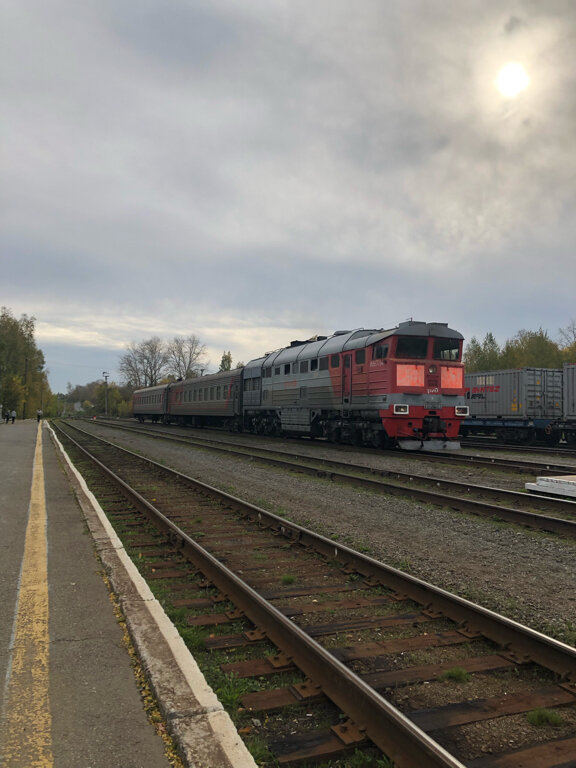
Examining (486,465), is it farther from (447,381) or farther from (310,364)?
(310,364)

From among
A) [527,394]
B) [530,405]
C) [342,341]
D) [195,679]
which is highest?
[342,341]

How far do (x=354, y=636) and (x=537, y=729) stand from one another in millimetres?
1408

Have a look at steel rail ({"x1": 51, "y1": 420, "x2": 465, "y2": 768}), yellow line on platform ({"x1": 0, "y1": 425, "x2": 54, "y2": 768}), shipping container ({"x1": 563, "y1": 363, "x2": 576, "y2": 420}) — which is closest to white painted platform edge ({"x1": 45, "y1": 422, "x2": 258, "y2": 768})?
steel rail ({"x1": 51, "y1": 420, "x2": 465, "y2": 768})

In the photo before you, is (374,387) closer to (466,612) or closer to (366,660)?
(466,612)

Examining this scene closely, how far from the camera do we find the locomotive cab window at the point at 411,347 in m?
16.2

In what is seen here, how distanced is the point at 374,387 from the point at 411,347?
5.23 feet

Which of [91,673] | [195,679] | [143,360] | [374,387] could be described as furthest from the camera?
[143,360]

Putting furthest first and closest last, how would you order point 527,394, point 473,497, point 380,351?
point 527,394 < point 380,351 < point 473,497

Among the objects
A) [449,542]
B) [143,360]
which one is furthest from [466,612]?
[143,360]

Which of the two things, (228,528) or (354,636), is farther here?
(228,528)

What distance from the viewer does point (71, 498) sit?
9.87 m

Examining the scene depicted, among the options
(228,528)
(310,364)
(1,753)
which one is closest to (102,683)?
(1,753)

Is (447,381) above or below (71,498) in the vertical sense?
above

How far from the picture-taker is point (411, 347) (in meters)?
16.4
